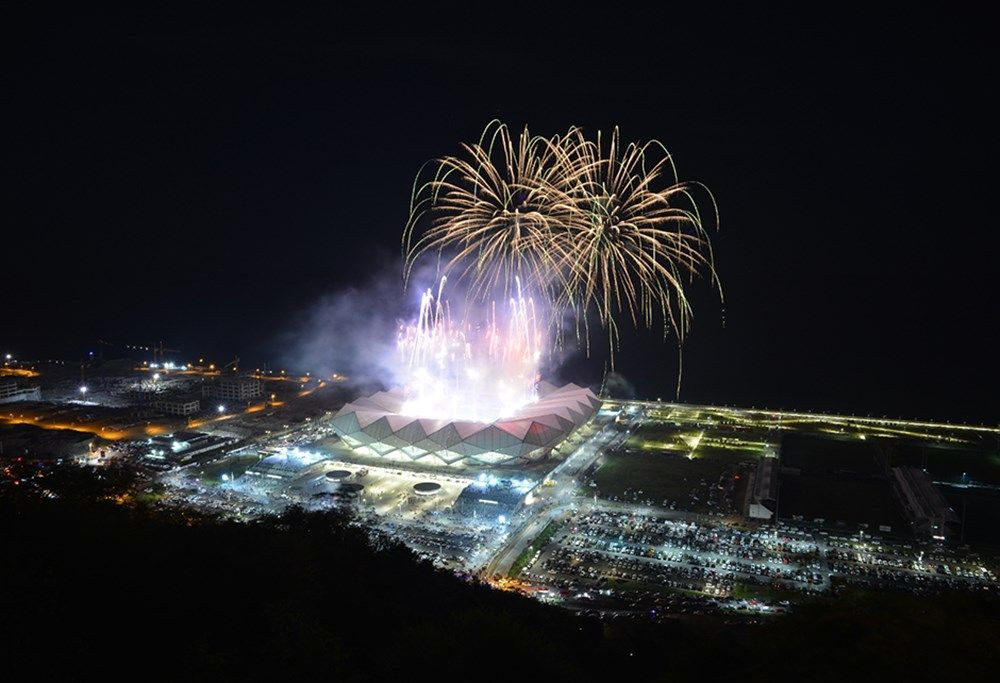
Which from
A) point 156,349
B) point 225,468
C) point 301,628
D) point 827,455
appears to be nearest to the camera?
point 301,628

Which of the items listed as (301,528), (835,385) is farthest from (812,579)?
(835,385)

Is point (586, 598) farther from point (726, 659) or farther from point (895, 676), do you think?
point (895, 676)

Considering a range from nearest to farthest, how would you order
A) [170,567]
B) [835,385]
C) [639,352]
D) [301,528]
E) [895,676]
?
[895,676], [170,567], [301,528], [835,385], [639,352]

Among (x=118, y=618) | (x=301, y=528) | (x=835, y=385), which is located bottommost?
(x=835, y=385)

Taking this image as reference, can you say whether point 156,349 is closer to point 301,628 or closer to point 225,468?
point 225,468

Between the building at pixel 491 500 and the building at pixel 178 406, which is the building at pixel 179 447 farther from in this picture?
the building at pixel 491 500

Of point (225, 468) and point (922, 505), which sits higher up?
point (225, 468)

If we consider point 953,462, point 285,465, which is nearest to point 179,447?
point 285,465
